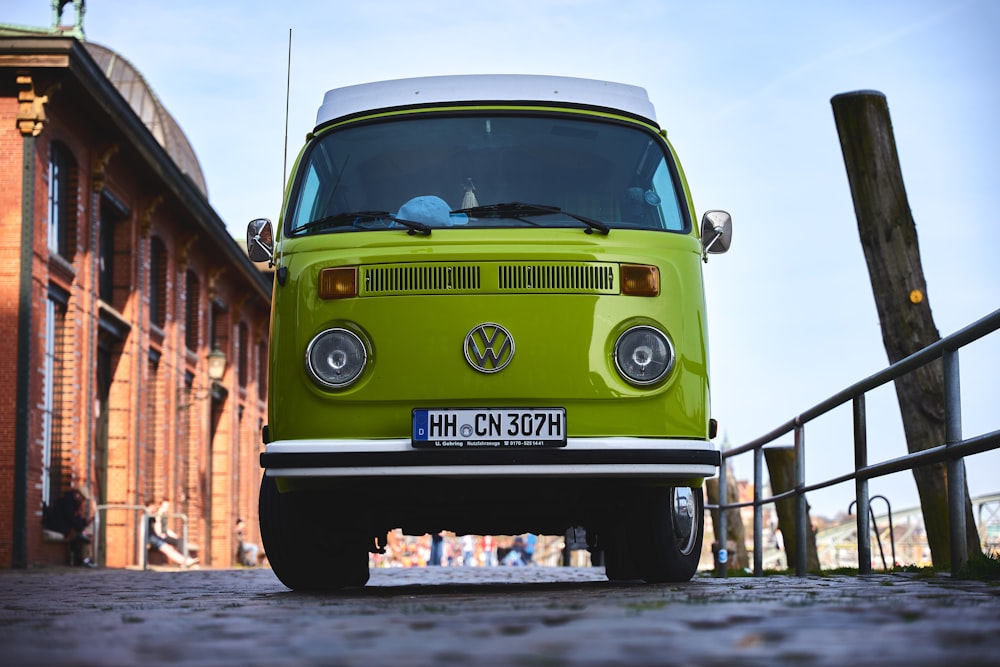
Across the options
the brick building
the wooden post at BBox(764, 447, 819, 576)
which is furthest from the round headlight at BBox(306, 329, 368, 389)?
the brick building

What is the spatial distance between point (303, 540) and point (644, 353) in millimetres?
1997

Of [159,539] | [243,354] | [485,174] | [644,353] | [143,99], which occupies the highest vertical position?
[143,99]

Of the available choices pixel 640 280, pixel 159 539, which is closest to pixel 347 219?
pixel 640 280

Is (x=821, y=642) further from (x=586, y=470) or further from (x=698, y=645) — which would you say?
(x=586, y=470)

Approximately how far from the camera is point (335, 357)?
6855mm

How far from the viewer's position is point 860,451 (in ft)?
28.6

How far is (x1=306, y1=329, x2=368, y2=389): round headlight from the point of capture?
6.82 metres

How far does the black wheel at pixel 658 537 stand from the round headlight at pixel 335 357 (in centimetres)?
156

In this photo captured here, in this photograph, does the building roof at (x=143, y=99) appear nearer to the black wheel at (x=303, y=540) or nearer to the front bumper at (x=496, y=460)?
the black wheel at (x=303, y=540)

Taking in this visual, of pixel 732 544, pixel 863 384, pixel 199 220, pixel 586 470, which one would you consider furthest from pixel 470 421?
pixel 199 220

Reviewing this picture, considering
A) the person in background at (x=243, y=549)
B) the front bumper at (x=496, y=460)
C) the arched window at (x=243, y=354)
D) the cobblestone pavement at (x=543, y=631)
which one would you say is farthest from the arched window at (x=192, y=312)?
the cobblestone pavement at (x=543, y=631)

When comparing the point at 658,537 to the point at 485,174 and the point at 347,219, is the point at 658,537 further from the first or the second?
the point at 347,219

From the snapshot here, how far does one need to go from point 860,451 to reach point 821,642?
5.36m

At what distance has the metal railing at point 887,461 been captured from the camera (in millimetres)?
6785
